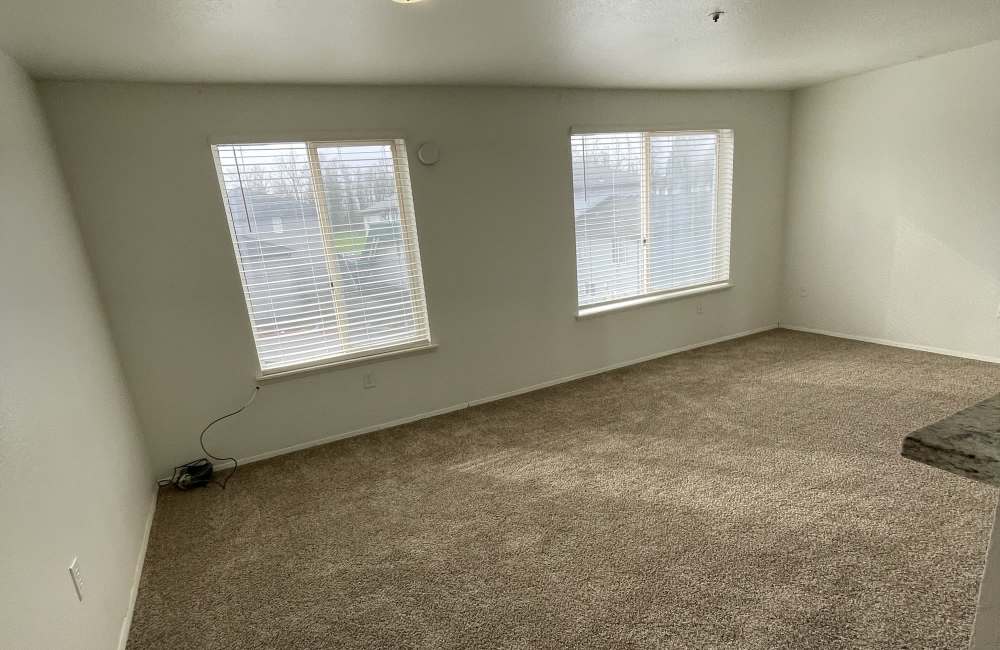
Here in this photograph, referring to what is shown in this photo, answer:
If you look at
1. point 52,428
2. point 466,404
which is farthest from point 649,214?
point 52,428

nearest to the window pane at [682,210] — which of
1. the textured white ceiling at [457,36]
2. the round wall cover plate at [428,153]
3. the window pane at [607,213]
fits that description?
the window pane at [607,213]

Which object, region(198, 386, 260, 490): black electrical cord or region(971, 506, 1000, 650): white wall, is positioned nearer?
region(971, 506, 1000, 650): white wall

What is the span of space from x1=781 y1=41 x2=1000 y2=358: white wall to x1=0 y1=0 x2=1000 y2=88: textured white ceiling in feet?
1.70

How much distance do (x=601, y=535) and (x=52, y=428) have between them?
85.8 inches

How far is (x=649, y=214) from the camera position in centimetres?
410

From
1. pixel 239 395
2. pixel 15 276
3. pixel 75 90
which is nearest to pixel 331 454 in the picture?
pixel 239 395

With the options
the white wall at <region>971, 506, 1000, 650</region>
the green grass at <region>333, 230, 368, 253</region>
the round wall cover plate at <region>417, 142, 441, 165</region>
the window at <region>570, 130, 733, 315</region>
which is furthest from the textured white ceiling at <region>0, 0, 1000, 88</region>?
the white wall at <region>971, 506, 1000, 650</region>

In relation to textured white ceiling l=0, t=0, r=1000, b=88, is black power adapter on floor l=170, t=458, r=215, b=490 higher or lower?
lower

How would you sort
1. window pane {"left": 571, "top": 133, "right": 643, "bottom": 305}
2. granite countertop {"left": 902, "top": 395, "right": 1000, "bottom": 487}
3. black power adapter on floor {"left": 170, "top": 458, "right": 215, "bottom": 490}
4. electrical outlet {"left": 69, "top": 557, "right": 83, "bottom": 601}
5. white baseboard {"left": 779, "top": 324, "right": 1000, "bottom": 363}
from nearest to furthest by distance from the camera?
granite countertop {"left": 902, "top": 395, "right": 1000, "bottom": 487} < electrical outlet {"left": 69, "top": 557, "right": 83, "bottom": 601} < black power adapter on floor {"left": 170, "top": 458, "right": 215, "bottom": 490} < white baseboard {"left": 779, "top": 324, "right": 1000, "bottom": 363} < window pane {"left": 571, "top": 133, "right": 643, "bottom": 305}

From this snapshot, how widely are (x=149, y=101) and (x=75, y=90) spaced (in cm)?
31

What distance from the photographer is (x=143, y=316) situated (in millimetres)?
2668

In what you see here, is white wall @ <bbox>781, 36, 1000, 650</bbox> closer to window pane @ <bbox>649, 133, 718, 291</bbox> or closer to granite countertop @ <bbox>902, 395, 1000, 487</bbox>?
window pane @ <bbox>649, 133, 718, 291</bbox>

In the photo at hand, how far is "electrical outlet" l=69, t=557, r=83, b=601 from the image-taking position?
1.50 metres

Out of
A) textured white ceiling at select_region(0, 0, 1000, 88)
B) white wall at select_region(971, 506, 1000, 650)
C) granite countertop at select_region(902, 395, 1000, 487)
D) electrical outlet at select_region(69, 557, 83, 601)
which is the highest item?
textured white ceiling at select_region(0, 0, 1000, 88)
